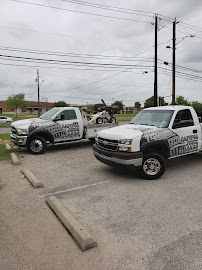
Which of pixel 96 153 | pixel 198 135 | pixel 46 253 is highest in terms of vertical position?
pixel 198 135

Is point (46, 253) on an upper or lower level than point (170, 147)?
lower

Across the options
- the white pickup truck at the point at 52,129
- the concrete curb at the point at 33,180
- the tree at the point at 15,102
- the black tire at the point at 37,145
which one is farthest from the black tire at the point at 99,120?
the tree at the point at 15,102

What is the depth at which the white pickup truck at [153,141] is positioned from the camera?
529 cm

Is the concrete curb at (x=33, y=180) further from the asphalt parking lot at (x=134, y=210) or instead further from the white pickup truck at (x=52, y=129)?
the white pickup truck at (x=52, y=129)

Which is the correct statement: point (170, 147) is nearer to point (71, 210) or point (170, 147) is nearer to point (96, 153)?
point (96, 153)

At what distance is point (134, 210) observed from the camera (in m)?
3.94

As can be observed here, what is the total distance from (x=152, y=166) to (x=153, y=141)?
66cm

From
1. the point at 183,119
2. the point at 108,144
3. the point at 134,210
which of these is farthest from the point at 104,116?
the point at 134,210

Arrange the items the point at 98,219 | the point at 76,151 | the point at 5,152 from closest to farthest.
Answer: the point at 98,219 < the point at 5,152 < the point at 76,151

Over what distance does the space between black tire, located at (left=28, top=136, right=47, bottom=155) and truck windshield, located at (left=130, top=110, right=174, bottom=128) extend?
410 centimetres

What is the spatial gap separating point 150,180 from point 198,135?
2.32m

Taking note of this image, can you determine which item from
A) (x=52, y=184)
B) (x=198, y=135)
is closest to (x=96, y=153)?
(x=52, y=184)

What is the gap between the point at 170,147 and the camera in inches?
229

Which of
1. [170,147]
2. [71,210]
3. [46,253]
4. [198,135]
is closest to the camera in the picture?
[46,253]
